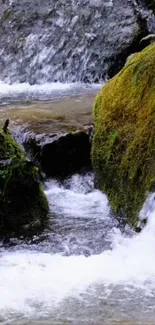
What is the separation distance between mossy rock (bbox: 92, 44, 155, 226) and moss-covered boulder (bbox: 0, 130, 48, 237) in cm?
71

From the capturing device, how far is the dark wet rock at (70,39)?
434 inches

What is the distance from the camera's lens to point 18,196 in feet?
17.8

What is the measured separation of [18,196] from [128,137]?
3.56 feet

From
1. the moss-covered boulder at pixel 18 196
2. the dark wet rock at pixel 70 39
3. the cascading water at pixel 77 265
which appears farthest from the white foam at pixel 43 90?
the moss-covered boulder at pixel 18 196

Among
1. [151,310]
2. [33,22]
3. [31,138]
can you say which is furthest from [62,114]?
[33,22]

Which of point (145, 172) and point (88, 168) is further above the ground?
point (145, 172)

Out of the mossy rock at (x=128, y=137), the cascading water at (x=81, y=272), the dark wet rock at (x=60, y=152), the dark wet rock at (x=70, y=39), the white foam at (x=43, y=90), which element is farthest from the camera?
the dark wet rock at (x=70, y=39)

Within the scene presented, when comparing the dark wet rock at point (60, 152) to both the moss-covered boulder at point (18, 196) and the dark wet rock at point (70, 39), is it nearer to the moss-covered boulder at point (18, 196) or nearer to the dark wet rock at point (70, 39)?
the moss-covered boulder at point (18, 196)

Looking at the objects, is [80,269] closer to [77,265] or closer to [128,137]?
[77,265]

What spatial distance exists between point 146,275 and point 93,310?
27.6 inches

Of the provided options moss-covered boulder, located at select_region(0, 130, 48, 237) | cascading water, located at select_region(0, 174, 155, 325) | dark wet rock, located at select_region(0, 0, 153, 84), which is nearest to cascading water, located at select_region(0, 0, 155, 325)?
cascading water, located at select_region(0, 174, 155, 325)

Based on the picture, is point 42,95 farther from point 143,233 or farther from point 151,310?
point 151,310

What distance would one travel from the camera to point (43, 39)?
11.9 m

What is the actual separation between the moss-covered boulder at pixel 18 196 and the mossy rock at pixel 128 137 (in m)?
0.71
